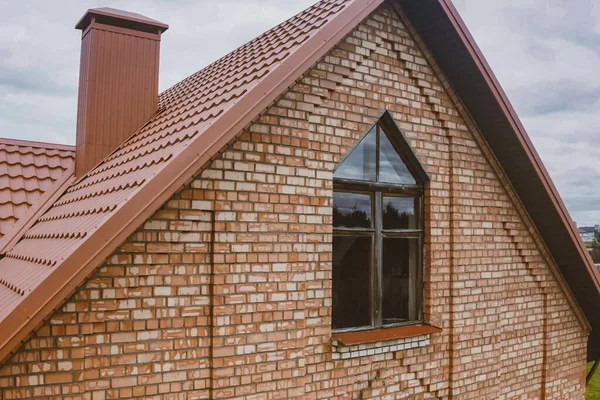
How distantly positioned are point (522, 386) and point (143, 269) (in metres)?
4.97

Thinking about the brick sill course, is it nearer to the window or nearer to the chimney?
the window

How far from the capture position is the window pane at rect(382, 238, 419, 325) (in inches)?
217

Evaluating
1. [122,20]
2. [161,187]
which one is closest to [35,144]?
[122,20]

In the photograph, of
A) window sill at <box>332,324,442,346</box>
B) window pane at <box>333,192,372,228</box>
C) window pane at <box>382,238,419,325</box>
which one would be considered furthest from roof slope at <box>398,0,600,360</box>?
window sill at <box>332,324,442,346</box>

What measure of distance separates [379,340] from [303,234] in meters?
1.23

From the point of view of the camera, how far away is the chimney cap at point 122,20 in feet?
19.2

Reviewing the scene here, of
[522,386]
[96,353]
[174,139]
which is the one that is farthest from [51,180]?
[522,386]

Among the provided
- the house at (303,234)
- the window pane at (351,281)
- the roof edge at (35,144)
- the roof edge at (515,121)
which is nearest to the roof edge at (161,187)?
the house at (303,234)

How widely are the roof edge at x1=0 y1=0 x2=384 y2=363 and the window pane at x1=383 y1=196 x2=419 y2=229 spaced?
1764mm

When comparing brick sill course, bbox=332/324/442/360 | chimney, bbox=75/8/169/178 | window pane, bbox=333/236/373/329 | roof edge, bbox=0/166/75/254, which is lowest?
brick sill course, bbox=332/324/442/360

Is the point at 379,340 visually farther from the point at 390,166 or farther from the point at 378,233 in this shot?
the point at 390,166

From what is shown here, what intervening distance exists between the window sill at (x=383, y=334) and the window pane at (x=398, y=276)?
171 mm

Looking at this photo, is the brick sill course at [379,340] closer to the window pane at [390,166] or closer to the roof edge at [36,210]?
the window pane at [390,166]

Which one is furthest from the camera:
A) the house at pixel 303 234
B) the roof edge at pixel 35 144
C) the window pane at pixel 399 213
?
the roof edge at pixel 35 144
